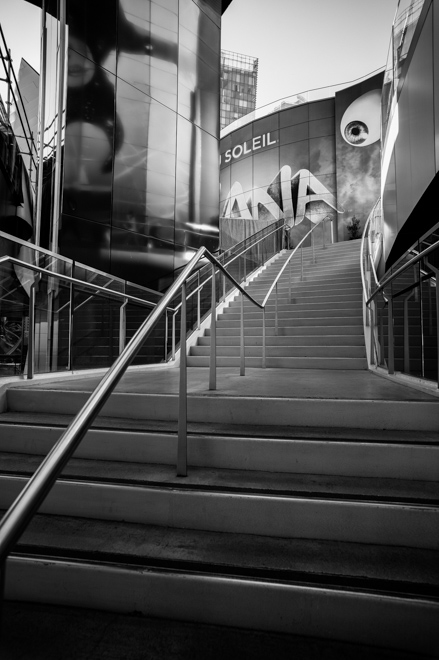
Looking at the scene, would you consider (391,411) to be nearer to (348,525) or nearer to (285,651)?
(348,525)

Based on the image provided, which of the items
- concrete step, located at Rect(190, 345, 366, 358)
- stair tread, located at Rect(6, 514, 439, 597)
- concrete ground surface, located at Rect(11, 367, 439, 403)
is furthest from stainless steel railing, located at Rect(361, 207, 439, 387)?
stair tread, located at Rect(6, 514, 439, 597)

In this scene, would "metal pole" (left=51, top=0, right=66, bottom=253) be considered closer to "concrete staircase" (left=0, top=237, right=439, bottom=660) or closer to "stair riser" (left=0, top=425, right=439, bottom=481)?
"concrete staircase" (left=0, top=237, right=439, bottom=660)

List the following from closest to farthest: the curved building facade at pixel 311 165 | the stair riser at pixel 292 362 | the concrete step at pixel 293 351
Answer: the stair riser at pixel 292 362
the concrete step at pixel 293 351
the curved building facade at pixel 311 165

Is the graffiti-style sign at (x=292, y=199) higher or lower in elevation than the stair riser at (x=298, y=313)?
higher

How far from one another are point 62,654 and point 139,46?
10690mm

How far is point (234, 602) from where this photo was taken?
146 cm

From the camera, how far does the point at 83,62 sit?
7809 mm

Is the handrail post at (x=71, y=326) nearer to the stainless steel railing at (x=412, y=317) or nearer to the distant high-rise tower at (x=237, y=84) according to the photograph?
the stainless steel railing at (x=412, y=317)

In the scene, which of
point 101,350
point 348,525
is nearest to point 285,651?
→ point 348,525

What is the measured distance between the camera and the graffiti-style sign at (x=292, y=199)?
1808 centimetres

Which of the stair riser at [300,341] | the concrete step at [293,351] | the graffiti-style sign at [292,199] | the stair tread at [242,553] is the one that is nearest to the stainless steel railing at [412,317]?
the concrete step at [293,351]

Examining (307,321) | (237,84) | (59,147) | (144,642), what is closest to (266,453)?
(144,642)

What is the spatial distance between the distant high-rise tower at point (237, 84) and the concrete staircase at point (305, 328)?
8372cm

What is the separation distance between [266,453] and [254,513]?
0.39 meters
